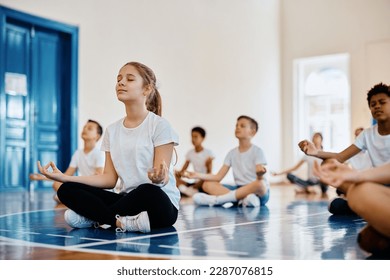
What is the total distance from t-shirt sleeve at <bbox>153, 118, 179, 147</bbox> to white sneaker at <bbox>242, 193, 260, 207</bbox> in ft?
4.87

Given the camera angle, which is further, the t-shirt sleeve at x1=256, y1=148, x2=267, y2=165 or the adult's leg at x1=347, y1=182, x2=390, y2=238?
the t-shirt sleeve at x1=256, y1=148, x2=267, y2=165

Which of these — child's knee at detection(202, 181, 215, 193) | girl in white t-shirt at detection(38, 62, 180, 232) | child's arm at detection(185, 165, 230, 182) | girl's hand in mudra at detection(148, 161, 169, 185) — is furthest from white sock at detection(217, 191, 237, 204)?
girl's hand in mudra at detection(148, 161, 169, 185)

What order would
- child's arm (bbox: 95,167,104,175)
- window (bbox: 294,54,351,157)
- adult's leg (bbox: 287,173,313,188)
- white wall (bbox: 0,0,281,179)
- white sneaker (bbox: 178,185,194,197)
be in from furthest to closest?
1. window (bbox: 294,54,351,157)
2. adult's leg (bbox: 287,173,313,188)
3. white wall (bbox: 0,0,281,179)
4. white sneaker (bbox: 178,185,194,197)
5. child's arm (bbox: 95,167,104,175)

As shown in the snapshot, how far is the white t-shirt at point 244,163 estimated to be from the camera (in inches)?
149

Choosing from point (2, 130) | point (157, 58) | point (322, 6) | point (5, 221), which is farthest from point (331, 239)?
point (322, 6)

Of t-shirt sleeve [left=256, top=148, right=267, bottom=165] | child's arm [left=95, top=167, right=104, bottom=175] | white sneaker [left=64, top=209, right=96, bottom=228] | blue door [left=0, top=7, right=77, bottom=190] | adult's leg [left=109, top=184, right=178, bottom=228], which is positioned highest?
blue door [left=0, top=7, right=77, bottom=190]

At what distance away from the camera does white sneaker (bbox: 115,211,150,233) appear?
6.50 ft

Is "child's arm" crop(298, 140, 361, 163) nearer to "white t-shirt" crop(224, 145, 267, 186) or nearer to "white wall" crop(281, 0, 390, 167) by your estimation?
"white t-shirt" crop(224, 145, 267, 186)

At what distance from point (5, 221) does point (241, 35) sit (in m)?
5.74

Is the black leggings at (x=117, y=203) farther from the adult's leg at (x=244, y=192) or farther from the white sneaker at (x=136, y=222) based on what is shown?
the adult's leg at (x=244, y=192)

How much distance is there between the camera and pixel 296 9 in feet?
27.7

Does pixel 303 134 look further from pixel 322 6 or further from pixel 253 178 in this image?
pixel 253 178

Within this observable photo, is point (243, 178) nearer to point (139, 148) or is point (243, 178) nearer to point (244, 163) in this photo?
point (244, 163)

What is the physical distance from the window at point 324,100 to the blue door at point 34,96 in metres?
4.03
